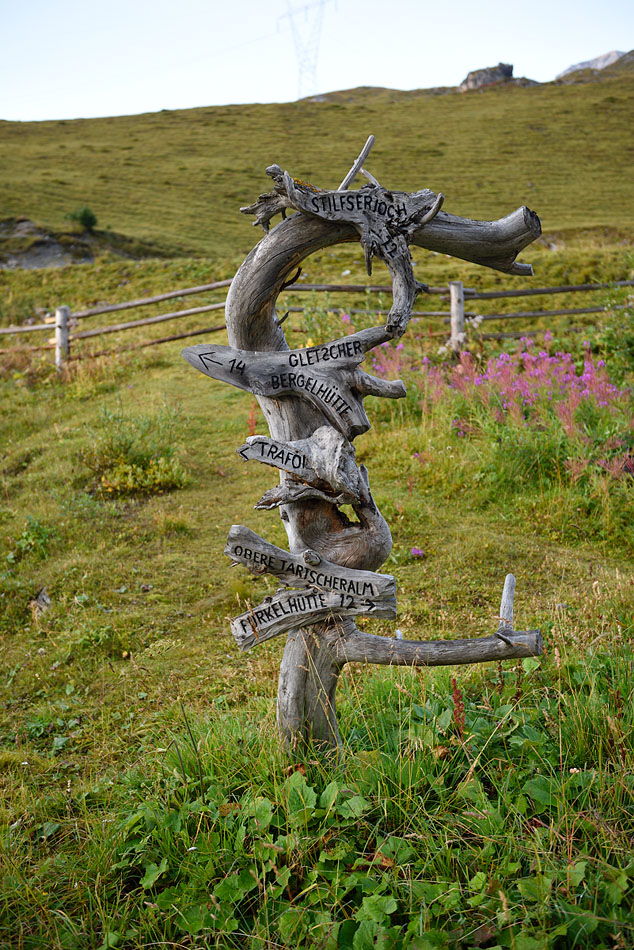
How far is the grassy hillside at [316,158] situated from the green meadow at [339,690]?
49.7 feet

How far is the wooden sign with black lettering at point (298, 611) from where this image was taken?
8.16 ft

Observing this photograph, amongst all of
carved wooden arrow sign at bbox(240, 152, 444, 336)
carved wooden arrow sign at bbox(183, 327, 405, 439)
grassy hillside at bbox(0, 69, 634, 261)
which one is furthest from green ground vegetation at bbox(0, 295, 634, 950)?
grassy hillside at bbox(0, 69, 634, 261)

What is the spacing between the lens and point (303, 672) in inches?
104

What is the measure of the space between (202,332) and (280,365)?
1001 cm

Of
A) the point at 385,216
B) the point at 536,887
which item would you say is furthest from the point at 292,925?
the point at 385,216

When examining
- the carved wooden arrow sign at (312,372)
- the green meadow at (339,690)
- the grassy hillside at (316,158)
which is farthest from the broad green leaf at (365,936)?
the grassy hillside at (316,158)

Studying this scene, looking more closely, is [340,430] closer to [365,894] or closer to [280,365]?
[280,365]

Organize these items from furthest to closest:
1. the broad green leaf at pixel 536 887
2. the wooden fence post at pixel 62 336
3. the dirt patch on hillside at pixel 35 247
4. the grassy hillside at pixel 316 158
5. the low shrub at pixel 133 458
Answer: the grassy hillside at pixel 316 158, the dirt patch on hillside at pixel 35 247, the wooden fence post at pixel 62 336, the low shrub at pixel 133 458, the broad green leaf at pixel 536 887

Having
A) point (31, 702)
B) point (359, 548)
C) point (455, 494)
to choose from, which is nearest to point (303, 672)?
point (359, 548)

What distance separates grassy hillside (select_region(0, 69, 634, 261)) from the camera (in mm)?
28859

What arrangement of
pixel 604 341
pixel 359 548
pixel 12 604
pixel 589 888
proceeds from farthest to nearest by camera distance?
pixel 604 341 < pixel 12 604 < pixel 359 548 < pixel 589 888

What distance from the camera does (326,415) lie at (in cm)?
244

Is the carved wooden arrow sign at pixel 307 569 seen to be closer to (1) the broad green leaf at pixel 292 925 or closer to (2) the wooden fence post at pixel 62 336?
(1) the broad green leaf at pixel 292 925

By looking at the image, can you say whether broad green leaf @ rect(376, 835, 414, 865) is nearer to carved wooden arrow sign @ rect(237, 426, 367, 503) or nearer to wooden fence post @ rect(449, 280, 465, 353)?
carved wooden arrow sign @ rect(237, 426, 367, 503)
